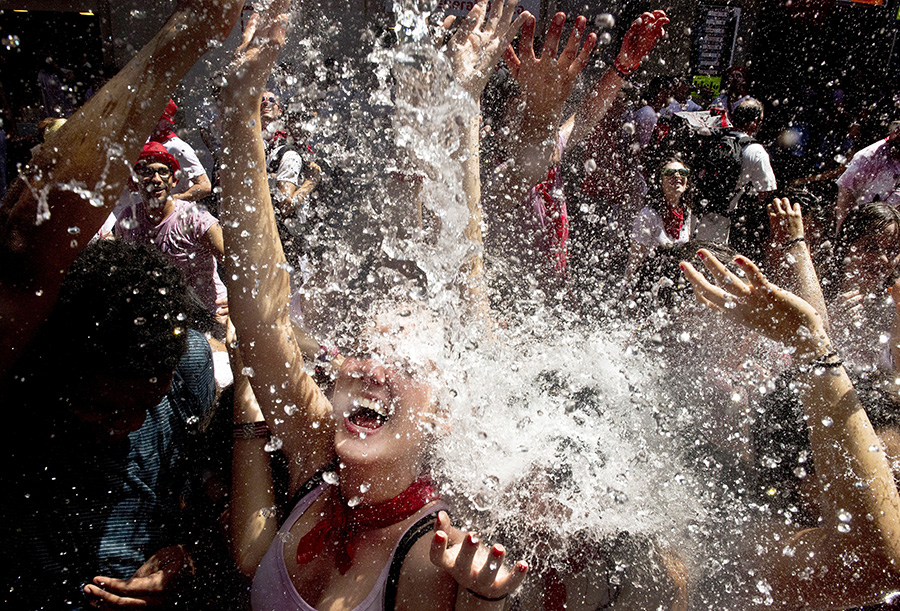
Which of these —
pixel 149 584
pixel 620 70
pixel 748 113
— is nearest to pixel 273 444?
pixel 149 584

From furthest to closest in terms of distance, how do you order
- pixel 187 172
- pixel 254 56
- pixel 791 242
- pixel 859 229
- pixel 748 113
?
1. pixel 748 113
2. pixel 187 172
3. pixel 859 229
4. pixel 791 242
5. pixel 254 56

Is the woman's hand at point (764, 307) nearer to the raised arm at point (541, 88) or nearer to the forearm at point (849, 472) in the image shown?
the forearm at point (849, 472)

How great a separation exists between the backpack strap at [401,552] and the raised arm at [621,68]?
1918 millimetres

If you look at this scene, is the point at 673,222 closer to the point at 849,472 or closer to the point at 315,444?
the point at 849,472

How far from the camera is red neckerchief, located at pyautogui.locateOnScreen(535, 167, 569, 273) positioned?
8.96 feet

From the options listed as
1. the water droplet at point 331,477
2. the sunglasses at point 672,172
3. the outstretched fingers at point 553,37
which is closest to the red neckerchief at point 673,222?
the sunglasses at point 672,172

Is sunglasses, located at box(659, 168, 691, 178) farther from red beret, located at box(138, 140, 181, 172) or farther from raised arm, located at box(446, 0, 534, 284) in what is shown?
red beret, located at box(138, 140, 181, 172)

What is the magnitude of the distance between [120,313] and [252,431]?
0.51 meters

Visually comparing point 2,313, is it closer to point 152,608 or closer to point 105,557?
point 105,557

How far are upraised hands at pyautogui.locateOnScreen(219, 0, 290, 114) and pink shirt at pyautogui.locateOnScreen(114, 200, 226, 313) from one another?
143 centimetres

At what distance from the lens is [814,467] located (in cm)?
139

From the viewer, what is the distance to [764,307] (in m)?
1.45

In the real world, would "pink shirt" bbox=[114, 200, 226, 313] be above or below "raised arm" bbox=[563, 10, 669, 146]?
below

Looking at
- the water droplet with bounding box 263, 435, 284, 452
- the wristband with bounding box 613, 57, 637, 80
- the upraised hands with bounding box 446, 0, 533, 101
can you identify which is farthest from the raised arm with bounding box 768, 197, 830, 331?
the water droplet with bounding box 263, 435, 284, 452
